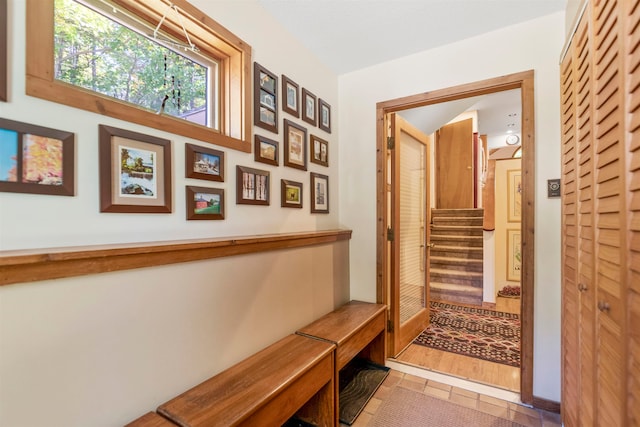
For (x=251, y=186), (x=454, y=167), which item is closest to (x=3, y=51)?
(x=251, y=186)

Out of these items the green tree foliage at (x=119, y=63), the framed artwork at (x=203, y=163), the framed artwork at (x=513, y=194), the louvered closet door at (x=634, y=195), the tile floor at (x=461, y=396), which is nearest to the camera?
the louvered closet door at (x=634, y=195)

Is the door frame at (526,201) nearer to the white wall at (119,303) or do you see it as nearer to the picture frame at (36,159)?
the white wall at (119,303)

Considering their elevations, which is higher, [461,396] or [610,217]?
[610,217]

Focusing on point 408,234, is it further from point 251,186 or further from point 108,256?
point 108,256

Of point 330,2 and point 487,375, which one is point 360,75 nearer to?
point 330,2

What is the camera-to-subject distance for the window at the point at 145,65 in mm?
990

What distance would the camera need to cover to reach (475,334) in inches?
116

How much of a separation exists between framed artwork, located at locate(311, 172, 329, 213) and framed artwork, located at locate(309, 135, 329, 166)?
118 mm

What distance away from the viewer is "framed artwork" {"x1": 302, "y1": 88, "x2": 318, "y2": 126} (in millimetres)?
2203

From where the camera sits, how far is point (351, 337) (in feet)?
6.15

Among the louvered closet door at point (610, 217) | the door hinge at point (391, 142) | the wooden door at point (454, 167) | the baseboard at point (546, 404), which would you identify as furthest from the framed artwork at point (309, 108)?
the wooden door at point (454, 167)

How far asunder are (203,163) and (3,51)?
73 centimetres

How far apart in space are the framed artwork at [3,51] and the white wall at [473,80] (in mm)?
2123

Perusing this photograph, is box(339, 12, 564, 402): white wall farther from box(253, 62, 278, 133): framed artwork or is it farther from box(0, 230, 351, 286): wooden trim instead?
box(0, 230, 351, 286): wooden trim
